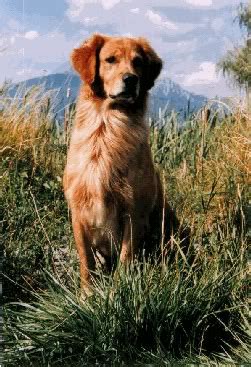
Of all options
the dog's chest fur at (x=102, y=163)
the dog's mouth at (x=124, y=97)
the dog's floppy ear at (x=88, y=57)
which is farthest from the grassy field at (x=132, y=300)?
the dog's floppy ear at (x=88, y=57)

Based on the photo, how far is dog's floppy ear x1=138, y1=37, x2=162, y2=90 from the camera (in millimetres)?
4562

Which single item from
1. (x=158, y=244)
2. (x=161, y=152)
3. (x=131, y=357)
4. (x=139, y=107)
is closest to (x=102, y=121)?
(x=139, y=107)

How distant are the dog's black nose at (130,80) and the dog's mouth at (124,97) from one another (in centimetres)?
6

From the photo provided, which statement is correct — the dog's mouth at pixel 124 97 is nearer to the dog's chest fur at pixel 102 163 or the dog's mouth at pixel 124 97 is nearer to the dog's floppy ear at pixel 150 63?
the dog's chest fur at pixel 102 163

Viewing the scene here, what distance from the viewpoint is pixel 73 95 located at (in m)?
7.11

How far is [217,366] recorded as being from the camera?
337 cm

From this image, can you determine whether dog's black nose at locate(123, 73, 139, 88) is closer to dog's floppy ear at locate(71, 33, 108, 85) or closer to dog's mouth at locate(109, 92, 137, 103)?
dog's mouth at locate(109, 92, 137, 103)

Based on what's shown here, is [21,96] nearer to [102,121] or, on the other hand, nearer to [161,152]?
[161,152]

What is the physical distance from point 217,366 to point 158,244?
4.29 ft

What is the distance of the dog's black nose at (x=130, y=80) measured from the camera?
13.9ft

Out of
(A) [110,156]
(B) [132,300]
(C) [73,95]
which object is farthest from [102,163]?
(C) [73,95]

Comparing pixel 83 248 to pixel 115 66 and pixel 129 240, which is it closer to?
pixel 129 240

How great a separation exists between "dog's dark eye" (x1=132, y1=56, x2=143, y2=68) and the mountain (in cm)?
145

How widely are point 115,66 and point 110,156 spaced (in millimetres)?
598
